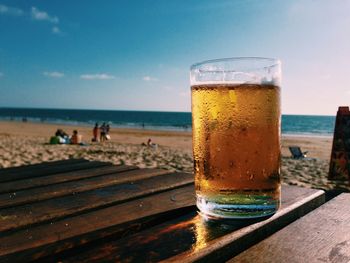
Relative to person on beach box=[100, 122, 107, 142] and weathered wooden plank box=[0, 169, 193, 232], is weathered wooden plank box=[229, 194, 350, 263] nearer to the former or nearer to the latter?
weathered wooden plank box=[0, 169, 193, 232]

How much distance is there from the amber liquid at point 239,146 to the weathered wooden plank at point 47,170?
43.6 inches

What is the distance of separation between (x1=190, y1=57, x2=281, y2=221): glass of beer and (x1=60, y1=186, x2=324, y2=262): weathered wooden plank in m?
0.05

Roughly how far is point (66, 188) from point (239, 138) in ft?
2.65

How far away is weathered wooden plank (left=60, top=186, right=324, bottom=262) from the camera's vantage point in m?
0.71

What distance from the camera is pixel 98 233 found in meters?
0.86

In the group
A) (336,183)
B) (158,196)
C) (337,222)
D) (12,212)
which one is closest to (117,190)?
(158,196)

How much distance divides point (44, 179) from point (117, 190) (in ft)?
1.52

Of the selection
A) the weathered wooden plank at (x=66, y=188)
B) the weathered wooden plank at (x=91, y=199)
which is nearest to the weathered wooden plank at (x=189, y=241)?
the weathered wooden plank at (x=91, y=199)

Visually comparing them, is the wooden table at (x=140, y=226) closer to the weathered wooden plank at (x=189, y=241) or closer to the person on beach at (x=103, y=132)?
the weathered wooden plank at (x=189, y=241)

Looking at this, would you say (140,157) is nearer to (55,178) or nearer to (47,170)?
(47,170)

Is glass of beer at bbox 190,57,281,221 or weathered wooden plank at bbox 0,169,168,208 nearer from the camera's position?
glass of beer at bbox 190,57,281,221

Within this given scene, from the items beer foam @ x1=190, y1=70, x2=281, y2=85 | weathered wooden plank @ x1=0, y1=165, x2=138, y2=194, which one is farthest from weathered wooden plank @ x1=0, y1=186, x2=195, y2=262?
weathered wooden plank @ x1=0, y1=165, x2=138, y2=194

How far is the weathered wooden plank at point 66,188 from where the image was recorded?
123cm

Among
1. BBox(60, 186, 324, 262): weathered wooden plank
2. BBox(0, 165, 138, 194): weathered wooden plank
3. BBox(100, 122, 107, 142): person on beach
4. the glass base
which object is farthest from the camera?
BBox(100, 122, 107, 142): person on beach
